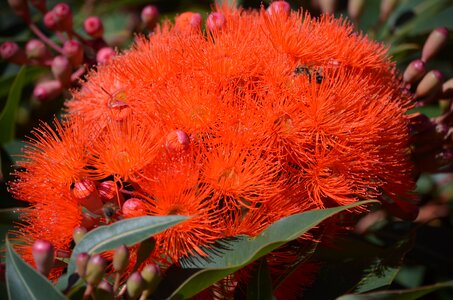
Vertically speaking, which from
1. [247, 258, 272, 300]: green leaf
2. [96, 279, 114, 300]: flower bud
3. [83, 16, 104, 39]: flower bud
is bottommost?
[247, 258, 272, 300]: green leaf

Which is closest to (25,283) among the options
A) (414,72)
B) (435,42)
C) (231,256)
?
(231,256)

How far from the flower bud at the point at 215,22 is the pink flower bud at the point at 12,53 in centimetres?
67

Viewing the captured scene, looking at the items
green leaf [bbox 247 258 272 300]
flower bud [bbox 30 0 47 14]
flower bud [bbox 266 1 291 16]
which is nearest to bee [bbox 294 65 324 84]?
flower bud [bbox 266 1 291 16]

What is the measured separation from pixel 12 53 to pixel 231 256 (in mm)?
1038

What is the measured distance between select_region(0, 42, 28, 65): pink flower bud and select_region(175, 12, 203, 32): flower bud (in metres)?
0.50

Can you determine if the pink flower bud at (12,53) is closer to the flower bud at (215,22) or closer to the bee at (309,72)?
the flower bud at (215,22)

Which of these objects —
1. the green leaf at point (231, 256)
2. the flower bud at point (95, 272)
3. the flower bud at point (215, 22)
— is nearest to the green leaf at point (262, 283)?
the green leaf at point (231, 256)

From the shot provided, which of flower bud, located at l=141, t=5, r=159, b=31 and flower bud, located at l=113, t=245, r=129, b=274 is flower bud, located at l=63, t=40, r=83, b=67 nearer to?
flower bud, located at l=141, t=5, r=159, b=31

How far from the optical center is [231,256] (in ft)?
4.19

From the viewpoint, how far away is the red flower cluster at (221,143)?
1321mm

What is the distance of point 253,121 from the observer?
1349 mm

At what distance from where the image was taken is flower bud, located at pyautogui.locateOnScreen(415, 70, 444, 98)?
1.78m

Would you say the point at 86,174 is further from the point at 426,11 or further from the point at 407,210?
the point at 426,11

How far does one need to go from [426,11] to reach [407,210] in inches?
44.8
